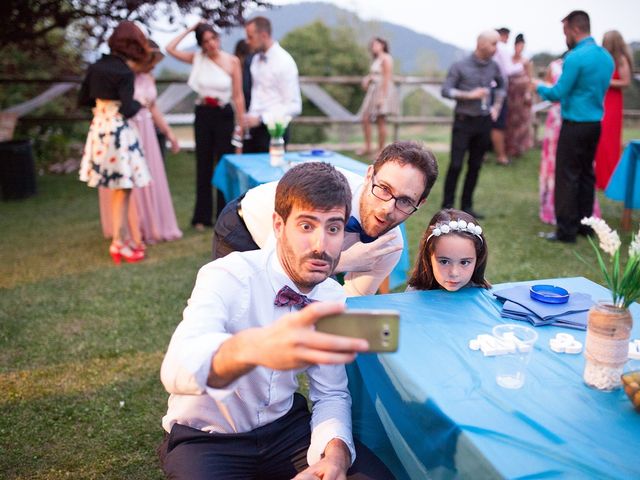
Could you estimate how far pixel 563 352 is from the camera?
5.30 feet

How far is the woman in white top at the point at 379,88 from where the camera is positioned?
9.12 metres

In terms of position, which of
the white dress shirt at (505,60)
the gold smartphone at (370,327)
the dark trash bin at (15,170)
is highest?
the white dress shirt at (505,60)

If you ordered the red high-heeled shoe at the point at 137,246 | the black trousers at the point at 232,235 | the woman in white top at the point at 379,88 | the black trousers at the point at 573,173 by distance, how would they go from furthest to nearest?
the woman in white top at the point at 379,88 < the black trousers at the point at 573,173 < the red high-heeled shoe at the point at 137,246 < the black trousers at the point at 232,235

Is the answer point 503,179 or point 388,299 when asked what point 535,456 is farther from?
point 503,179

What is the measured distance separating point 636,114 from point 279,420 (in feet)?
33.7

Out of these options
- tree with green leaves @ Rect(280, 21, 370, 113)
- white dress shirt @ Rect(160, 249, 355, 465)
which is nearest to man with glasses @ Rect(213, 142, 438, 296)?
white dress shirt @ Rect(160, 249, 355, 465)

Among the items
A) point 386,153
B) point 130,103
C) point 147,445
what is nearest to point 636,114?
point 130,103

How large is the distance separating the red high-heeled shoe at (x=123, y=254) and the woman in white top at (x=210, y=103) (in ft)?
3.22

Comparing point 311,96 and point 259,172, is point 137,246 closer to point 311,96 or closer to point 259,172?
point 259,172

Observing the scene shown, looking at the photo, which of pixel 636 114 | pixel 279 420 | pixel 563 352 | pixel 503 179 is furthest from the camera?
pixel 636 114

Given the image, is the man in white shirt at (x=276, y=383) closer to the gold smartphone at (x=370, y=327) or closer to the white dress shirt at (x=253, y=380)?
the white dress shirt at (x=253, y=380)

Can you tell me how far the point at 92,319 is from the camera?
3.72 meters

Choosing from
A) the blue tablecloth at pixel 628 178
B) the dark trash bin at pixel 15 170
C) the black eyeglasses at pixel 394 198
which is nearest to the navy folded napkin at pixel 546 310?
the black eyeglasses at pixel 394 198

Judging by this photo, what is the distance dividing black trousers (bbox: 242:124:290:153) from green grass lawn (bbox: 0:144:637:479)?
3.30 ft
